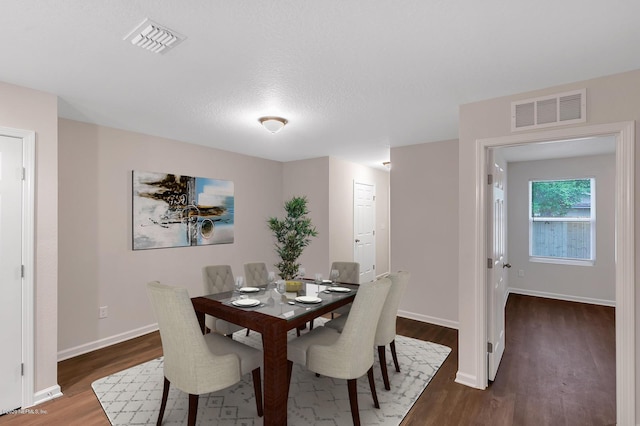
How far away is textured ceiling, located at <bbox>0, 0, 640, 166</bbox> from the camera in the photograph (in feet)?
5.05

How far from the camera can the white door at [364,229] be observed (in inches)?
232

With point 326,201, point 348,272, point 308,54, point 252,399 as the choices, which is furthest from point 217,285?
point 308,54

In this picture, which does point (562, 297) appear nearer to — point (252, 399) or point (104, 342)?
point (252, 399)

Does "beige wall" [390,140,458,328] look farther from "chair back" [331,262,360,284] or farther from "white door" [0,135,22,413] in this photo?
"white door" [0,135,22,413]

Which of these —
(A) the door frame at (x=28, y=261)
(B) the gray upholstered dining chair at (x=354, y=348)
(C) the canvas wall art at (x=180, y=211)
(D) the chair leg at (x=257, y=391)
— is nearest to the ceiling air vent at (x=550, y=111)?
(B) the gray upholstered dining chair at (x=354, y=348)

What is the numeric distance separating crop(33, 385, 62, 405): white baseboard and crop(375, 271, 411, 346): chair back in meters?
2.65

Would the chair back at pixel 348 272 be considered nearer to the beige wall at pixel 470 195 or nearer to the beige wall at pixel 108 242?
the beige wall at pixel 470 195

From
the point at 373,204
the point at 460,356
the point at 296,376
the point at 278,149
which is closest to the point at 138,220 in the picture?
the point at 278,149

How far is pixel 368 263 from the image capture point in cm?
625

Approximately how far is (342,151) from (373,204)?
201 cm

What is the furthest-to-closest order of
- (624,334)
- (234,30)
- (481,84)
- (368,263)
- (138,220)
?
(368,263), (138,220), (481,84), (624,334), (234,30)

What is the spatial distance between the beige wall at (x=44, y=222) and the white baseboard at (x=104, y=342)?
78 centimetres

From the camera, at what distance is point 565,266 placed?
5438mm

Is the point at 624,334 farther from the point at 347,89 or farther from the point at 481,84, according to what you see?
the point at 347,89
